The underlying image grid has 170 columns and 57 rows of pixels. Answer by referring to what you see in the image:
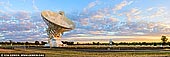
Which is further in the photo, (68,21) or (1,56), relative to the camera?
(68,21)

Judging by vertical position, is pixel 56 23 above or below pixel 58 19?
below

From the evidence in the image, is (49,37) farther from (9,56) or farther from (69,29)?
(9,56)

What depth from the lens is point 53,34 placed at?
102 metres

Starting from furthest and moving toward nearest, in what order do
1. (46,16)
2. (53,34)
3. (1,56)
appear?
(53,34)
(46,16)
(1,56)

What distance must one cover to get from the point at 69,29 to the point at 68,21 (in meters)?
3.63

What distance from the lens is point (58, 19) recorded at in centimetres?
9975

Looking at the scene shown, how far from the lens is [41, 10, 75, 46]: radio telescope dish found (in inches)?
3797

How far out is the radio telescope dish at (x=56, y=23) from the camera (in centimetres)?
9644

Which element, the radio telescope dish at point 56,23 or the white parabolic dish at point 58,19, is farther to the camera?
the radio telescope dish at point 56,23

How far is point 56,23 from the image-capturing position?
318ft

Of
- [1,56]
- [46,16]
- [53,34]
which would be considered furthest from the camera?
[53,34]

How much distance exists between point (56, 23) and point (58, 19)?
3.00 meters

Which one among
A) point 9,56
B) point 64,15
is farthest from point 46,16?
point 9,56

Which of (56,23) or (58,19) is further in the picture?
(58,19)
